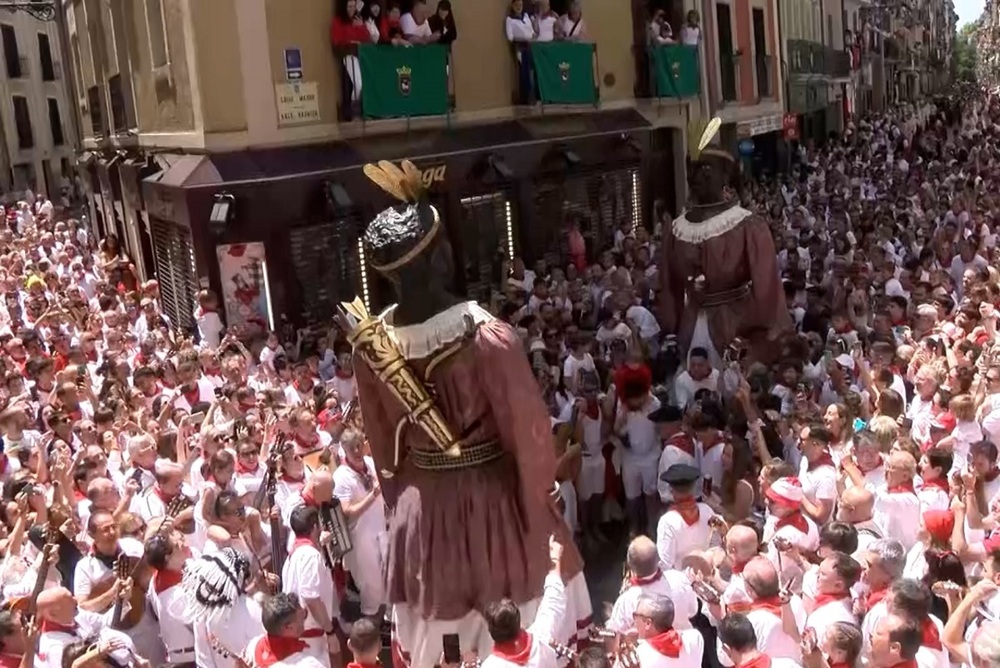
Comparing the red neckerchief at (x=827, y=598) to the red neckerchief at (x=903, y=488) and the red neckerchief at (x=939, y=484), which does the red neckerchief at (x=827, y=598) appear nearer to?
the red neckerchief at (x=903, y=488)

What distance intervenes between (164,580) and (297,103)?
26.3ft

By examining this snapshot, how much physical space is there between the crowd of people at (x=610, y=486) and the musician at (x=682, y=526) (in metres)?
0.01

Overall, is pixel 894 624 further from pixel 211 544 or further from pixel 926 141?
pixel 926 141

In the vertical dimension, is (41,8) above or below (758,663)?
above

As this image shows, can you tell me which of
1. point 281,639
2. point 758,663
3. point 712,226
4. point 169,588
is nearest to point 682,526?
point 758,663

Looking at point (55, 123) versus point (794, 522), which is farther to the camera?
point (55, 123)

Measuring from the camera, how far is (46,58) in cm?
3966

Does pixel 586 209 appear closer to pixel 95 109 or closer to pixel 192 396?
pixel 192 396

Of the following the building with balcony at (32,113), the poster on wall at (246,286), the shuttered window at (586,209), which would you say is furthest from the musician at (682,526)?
the building with balcony at (32,113)

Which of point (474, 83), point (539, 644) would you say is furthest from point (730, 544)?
point (474, 83)

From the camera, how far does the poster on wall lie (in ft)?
39.6

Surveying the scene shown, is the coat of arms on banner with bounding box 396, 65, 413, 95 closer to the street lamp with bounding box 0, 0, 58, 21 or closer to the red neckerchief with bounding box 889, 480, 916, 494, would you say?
the red neckerchief with bounding box 889, 480, 916, 494

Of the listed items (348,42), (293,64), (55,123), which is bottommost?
(293,64)

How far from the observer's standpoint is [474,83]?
553 inches
